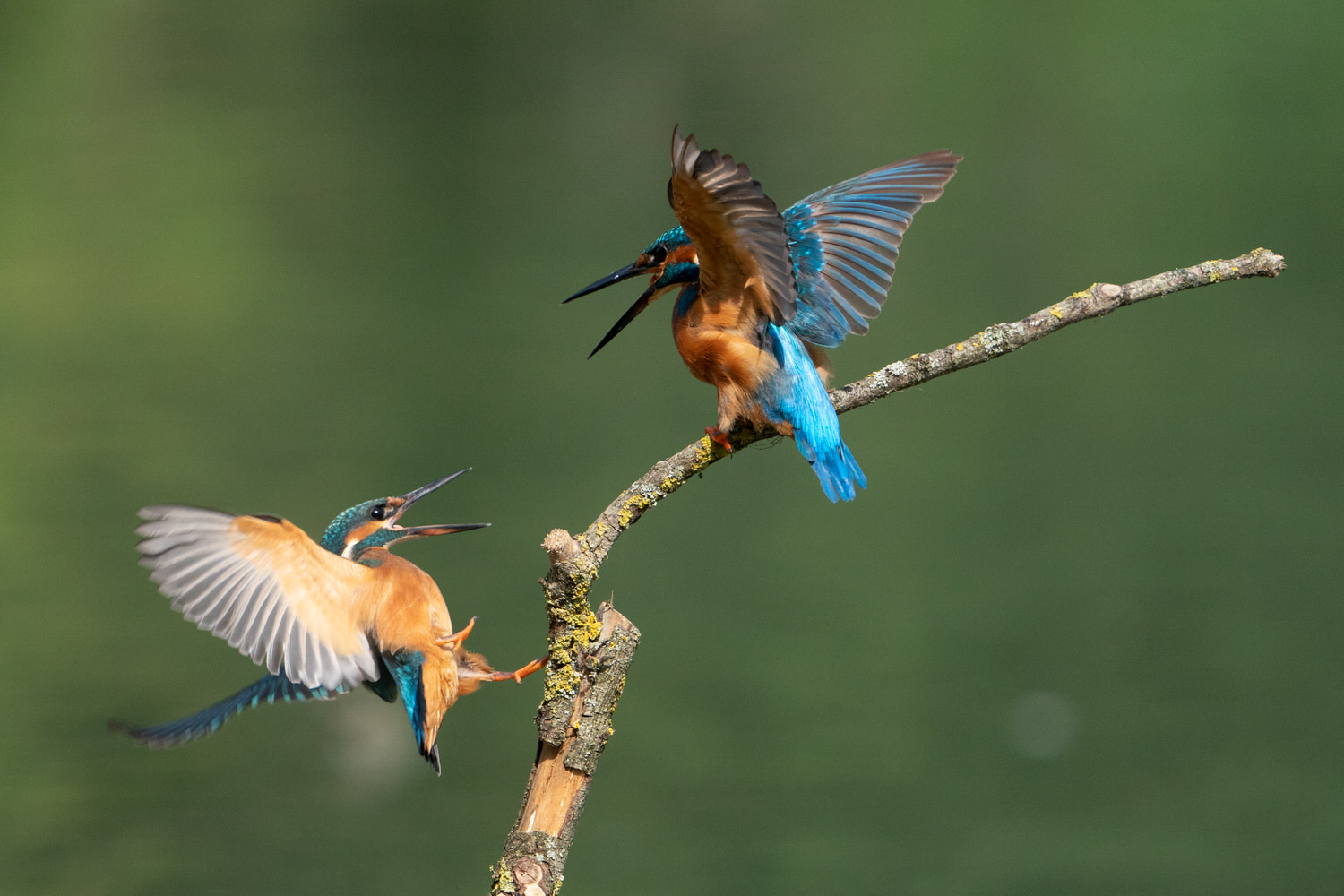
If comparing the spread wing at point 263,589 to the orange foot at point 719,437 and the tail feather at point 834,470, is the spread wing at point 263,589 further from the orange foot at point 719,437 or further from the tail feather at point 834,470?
the tail feather at point 834,470

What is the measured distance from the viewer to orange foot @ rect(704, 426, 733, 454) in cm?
185

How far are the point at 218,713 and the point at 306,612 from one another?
0.37m

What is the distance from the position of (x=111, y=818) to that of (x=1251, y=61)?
19.0 feet

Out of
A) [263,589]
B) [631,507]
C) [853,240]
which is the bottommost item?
[263,589]

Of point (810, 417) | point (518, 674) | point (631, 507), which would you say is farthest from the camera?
Result: point (810, 417)

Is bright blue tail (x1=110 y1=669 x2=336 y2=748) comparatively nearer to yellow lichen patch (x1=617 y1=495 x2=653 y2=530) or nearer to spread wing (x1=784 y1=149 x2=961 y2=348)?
yellow lichen patch (x1=617 y1=495 x2=653 y2=530)

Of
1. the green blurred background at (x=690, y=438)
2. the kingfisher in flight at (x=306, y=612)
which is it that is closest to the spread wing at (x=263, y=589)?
the kingfisher in flight at (x=306, y=612)

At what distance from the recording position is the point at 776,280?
184 centimetres

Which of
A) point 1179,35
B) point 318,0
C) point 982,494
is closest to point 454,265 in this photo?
point 318,0

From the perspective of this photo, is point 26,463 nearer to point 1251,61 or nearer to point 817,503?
point 817,503

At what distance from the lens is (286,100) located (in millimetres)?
6301

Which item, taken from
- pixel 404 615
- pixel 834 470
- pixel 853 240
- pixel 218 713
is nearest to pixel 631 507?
pixel 404 615

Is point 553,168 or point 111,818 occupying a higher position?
point 553,168

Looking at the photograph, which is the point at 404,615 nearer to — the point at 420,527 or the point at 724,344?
the point at 420,527
